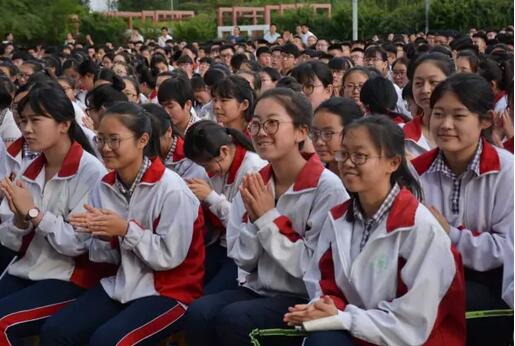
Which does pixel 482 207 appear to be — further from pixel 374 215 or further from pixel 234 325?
pixel 234 325

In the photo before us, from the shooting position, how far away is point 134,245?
3453 mm

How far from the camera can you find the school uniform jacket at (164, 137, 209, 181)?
435 centimetres

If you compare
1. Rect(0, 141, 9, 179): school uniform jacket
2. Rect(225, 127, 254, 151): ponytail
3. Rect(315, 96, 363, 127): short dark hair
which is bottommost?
Rect(0, 141, 9, 179): school uniform jacket

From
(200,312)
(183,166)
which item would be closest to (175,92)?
(183,166)

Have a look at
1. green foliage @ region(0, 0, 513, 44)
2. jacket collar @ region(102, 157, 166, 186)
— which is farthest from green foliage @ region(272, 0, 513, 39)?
jacket collar @ region(102, 157, 166, 186)

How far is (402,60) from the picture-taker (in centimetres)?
809

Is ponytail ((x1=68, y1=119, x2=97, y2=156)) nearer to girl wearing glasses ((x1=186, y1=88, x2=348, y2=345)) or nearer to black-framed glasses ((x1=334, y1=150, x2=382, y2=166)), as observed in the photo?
girl wearing glasses ((x1=186, y1=88, x2=348, y2=345))

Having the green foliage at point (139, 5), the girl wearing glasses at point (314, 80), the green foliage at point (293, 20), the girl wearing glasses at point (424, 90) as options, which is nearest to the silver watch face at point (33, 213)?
the girl wearing glasses at point (424, 90)

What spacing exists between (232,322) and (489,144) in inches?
45.8

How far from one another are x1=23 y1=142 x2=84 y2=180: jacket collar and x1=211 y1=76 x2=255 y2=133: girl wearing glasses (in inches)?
52.7

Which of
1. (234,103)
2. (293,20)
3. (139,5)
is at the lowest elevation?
(234,103)

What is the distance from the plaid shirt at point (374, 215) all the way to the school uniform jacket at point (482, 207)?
0.31 metres

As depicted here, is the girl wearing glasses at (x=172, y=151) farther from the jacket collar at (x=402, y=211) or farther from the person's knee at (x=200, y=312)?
the jacket collar at (x=402, y=211)

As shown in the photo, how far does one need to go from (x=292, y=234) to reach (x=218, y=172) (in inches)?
40.2
